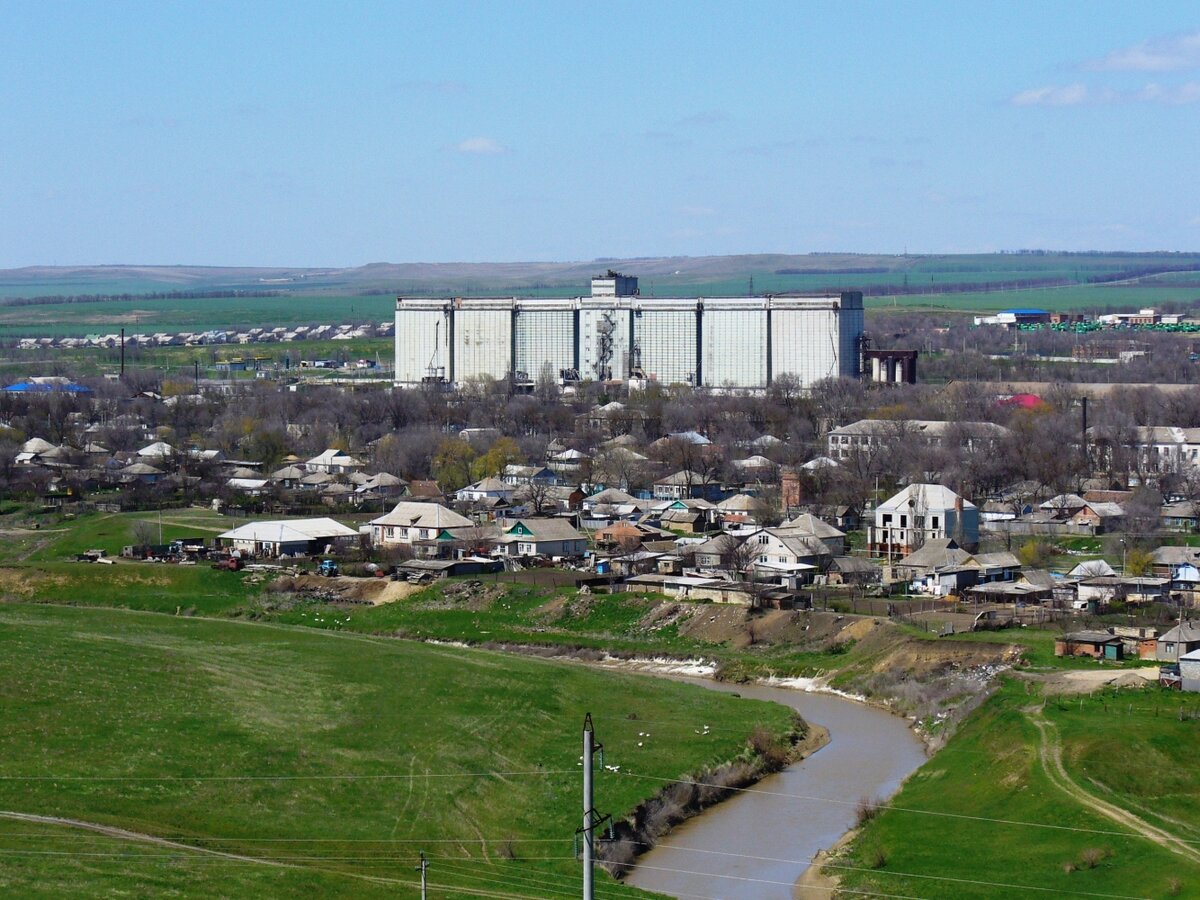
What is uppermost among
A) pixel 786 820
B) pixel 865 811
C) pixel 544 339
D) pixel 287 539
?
pixel 544 339

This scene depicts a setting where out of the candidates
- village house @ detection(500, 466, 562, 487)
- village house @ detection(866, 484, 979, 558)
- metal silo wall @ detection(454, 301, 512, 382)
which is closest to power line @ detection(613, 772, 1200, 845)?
village house @ detection(866, 484, 979, 558)

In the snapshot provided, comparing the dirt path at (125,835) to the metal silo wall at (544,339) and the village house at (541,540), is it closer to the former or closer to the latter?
the village house at (541,540)

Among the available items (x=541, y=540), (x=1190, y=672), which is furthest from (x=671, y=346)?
(x=1190, y=672)

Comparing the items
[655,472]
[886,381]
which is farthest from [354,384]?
[655,472]

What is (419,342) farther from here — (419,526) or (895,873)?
(895,873)

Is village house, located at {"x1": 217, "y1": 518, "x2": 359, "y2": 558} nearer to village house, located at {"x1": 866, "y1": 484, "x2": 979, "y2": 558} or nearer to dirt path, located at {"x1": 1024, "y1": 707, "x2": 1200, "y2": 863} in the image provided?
village house, located at {"x1": 866, "y1": 484, "x2": 979, "y2": 558}

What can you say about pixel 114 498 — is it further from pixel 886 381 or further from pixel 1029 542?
pixel 886 381
